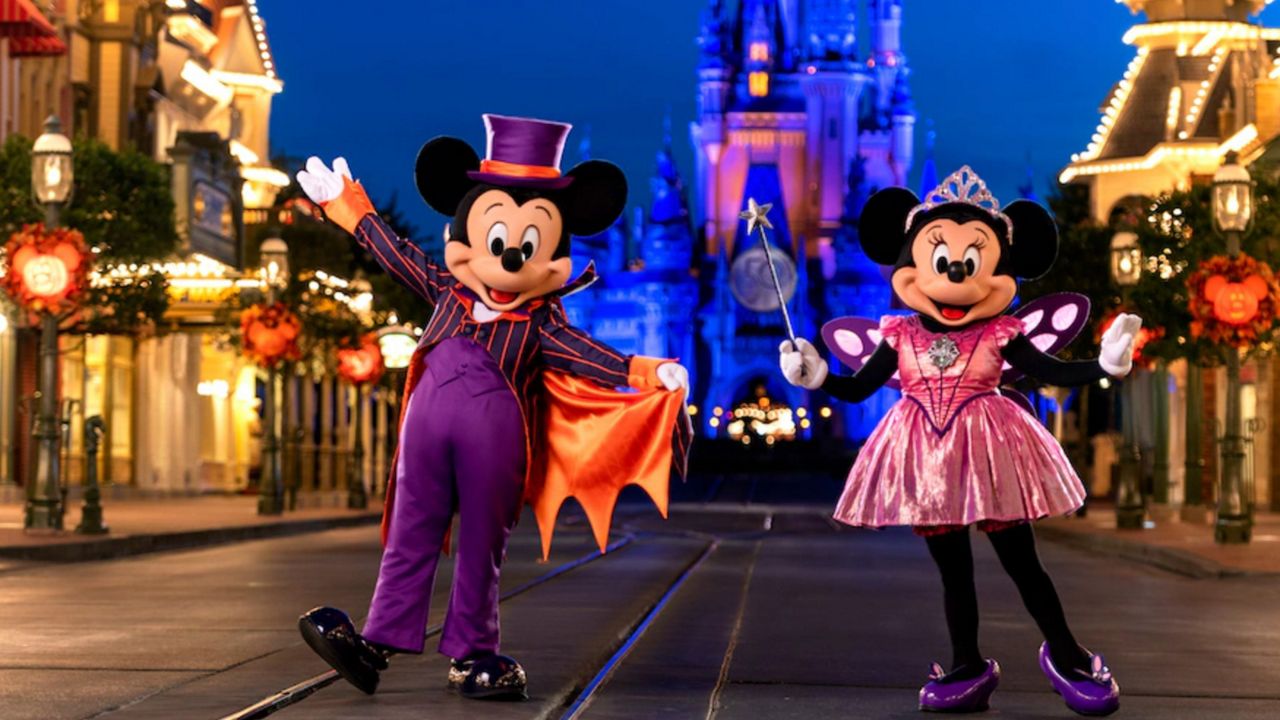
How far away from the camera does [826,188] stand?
13575 centimetres

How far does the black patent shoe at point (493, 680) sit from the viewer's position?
9.24m

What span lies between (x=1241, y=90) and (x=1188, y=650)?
37.6 meters

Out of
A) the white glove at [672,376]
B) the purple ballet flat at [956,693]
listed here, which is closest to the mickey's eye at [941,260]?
the white glove at [672,376]

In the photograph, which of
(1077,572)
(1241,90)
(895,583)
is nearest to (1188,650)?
(895,583)

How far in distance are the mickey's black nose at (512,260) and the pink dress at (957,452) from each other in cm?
157

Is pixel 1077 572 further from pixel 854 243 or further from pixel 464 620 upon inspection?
pixel 854 243

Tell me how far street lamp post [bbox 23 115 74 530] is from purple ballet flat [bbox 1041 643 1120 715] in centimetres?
1841

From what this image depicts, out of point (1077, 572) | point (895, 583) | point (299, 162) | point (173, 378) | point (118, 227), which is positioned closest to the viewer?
point (895, 583)

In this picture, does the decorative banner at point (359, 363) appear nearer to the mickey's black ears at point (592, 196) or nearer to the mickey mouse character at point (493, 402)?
the mickey mouse character at point (493, 402)

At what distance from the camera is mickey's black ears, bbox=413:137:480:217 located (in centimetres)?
1004

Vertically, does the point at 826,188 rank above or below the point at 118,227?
above

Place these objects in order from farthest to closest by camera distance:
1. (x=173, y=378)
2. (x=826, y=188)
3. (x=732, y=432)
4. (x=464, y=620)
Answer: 1. (x=826, y=188)
2. (x=732, y=432)
3. (x=173, y=378)
4. (x=464, y=620)

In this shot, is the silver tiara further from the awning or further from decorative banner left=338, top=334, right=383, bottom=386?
decorative banner left=338, top=334, right=383, bottom=386

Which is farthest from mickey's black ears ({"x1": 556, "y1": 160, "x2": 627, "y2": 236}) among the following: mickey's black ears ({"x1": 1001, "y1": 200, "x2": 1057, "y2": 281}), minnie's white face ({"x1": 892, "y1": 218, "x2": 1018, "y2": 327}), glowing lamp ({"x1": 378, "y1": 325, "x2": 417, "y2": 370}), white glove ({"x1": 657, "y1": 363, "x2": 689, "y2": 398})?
glowing lamp ({"x1": 378, "y1": 325, "x2": 417, "y2": 370})
